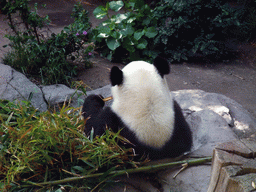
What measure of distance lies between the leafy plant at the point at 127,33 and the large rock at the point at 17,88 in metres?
2.34

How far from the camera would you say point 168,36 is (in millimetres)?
6156

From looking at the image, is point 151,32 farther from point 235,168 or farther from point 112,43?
point 235,168

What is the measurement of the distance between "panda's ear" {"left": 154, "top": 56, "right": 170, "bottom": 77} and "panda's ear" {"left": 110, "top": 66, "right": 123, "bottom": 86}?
0.34 meters

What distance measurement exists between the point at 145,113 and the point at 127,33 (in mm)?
3852

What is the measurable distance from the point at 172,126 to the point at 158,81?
42cm

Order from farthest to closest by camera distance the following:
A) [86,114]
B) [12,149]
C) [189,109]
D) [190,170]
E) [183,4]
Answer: [183,4]
[189,109]
[86,114]
[190,170]
[12,149]

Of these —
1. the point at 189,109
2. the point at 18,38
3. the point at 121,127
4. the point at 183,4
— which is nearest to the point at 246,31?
the point at 183,4

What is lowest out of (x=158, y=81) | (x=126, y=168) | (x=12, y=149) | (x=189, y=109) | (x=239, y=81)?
(x=239, y=81)

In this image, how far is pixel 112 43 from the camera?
5.70 m

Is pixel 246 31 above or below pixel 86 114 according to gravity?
below

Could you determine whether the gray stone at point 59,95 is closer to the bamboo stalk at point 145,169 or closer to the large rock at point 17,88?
the large rock at point 17,88

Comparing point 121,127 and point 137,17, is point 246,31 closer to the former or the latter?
point 137,17

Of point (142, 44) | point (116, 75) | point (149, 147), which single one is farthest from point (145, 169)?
point (142, 44)

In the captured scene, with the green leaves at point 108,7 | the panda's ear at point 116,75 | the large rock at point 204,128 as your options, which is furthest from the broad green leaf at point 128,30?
the panda's ear at point 116,75
